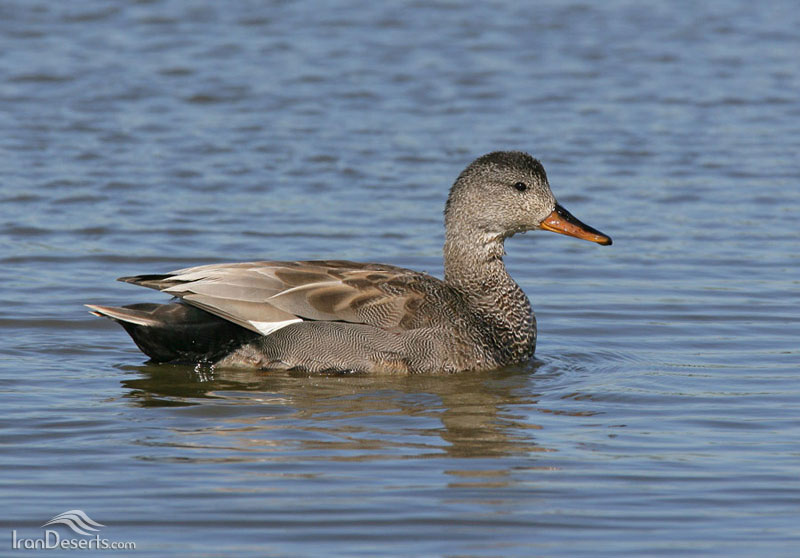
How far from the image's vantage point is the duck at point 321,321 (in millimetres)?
8461

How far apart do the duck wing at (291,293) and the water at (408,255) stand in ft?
1.26

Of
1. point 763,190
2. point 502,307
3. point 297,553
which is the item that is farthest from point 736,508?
point 763,190

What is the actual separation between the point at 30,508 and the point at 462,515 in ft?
5.82

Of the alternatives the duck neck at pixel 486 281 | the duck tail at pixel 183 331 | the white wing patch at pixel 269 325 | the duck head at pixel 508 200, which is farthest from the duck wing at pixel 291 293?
the duck head at pixel 508 200

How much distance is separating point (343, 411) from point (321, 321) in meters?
0.95

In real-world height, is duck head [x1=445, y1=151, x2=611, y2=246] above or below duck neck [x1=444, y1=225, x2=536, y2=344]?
above

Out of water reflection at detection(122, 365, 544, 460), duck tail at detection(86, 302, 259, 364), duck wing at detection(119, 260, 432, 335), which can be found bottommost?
water reflection at detection(122, 365, 544, 460)

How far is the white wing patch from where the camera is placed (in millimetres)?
8438

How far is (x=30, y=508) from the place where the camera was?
6.01m

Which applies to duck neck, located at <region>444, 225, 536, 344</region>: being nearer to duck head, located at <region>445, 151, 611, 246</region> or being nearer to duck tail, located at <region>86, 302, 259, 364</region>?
duck head, located at <region>445, 151, 611, 246</region>

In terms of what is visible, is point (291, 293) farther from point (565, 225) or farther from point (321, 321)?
point (565, 225)

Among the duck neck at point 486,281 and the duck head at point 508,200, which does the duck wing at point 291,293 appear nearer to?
the duck neck at point 486,281

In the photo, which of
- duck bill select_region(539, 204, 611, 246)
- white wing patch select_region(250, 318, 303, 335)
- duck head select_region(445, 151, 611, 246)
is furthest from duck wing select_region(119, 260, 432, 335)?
duck bill select_region(539, 204, 611, 246)

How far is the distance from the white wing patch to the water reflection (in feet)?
0.97
